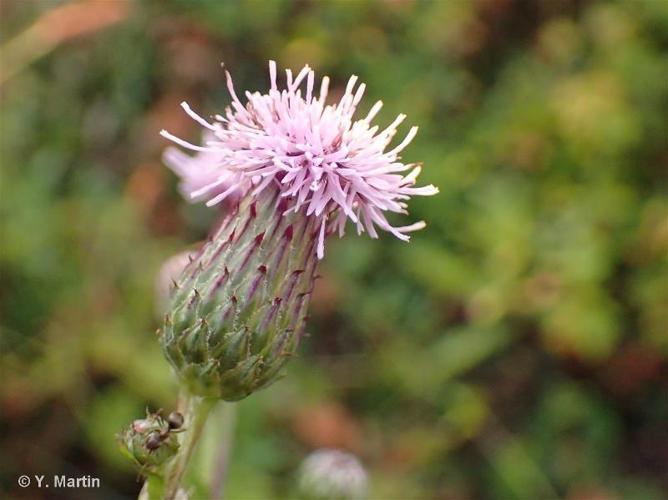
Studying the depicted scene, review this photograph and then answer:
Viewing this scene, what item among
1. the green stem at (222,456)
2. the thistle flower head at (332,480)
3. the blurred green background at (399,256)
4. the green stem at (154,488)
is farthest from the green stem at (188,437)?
the blurred green background at (399,256)

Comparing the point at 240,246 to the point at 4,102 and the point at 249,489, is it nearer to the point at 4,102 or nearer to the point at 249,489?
the point at 249,489

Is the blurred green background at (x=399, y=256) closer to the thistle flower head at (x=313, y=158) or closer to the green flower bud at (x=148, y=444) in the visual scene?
the green flower bud at (x=148, y=444)

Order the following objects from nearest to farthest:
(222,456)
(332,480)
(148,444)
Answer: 1. (148,444)
2. (222,456)
3. (332,480)

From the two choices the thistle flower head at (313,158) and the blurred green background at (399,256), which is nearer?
the thistle flower head at (313,158)

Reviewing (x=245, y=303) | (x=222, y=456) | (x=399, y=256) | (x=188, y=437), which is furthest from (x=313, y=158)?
(x=399, y=256)

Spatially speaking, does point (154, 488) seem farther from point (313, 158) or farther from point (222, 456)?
point (313, 158)

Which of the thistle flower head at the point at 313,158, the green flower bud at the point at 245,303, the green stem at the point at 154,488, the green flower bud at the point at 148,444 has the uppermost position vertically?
the thistle flower head at the point at 313,158

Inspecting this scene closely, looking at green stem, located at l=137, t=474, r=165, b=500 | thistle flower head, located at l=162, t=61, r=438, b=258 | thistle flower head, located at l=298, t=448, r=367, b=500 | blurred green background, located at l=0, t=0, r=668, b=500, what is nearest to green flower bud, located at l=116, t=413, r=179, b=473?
green stem, located at l=137, t=474, r=165, b=500

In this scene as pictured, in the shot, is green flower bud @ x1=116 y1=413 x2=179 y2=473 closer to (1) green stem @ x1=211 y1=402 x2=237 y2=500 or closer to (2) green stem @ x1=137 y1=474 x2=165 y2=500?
(2) green stem @ x1=137 y1=474 x2=165 y2=500
